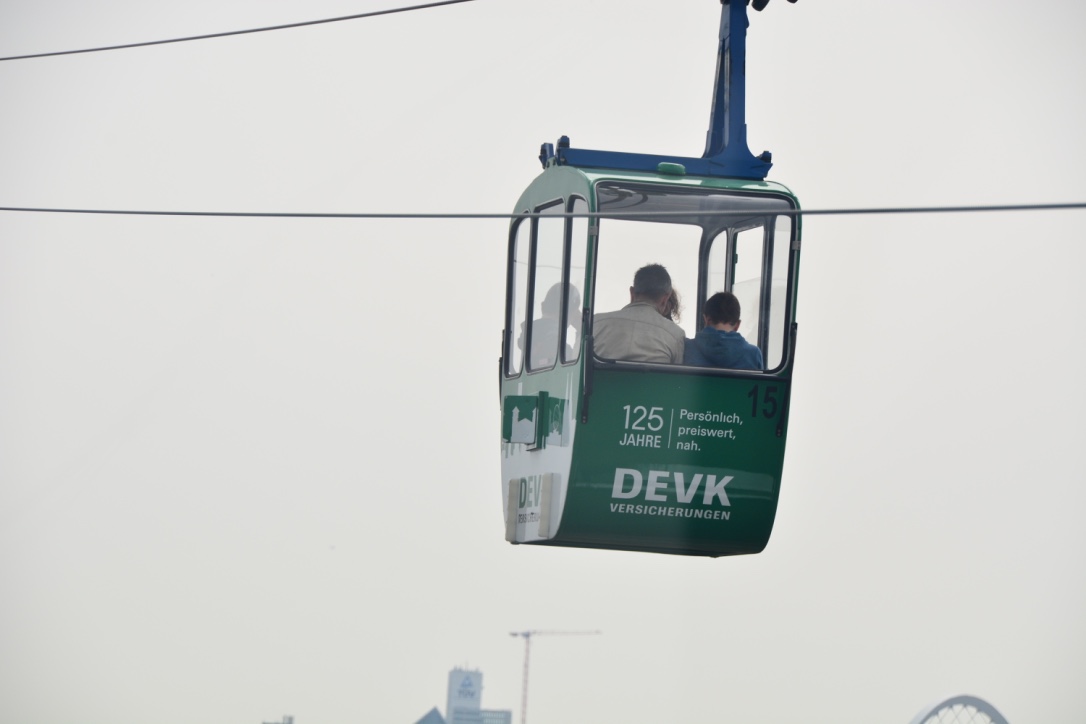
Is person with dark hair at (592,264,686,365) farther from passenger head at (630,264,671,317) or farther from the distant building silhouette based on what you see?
the distant building silhouette

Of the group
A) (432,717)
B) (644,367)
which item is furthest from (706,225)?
(432,717)

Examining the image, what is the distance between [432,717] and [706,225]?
541 ft

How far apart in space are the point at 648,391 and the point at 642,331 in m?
0.46

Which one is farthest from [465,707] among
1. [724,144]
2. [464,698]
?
[724,144]

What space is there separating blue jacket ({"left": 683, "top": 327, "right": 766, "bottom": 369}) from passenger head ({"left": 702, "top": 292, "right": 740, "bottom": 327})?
0.24 feet

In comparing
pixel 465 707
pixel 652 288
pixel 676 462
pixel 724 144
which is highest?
pixel 724 144

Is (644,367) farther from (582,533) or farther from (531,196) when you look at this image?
(531,196)

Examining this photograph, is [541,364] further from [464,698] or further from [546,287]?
[464,698]

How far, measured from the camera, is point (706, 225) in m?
13.3

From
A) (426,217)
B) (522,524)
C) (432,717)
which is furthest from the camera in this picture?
(432,717)

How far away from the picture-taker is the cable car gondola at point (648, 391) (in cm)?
1168

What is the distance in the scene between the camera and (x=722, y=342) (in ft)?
39.3

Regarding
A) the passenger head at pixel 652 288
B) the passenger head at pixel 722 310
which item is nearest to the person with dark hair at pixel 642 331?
the passenger head at pixel 652 288

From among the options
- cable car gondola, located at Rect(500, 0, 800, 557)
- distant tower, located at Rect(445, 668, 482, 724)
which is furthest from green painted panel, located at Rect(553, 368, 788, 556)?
distant tower, located at Rect(445, 668, 482, 724)
